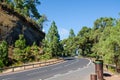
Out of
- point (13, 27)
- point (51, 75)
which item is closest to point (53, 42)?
point (13, 27)

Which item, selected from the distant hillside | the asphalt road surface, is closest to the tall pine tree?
the distant hillside

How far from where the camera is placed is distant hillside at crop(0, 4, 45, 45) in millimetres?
65625

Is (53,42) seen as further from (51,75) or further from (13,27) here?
(51,75)

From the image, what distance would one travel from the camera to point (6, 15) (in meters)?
70.8

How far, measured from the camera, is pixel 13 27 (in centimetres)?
6812

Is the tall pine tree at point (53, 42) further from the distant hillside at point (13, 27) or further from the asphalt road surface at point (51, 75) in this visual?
the asphalt road surface at point (51, 75)

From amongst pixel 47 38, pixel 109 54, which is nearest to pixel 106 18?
pixel 47 38

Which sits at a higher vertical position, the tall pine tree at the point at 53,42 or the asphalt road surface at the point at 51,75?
the tall pine tree at the point at 53,42

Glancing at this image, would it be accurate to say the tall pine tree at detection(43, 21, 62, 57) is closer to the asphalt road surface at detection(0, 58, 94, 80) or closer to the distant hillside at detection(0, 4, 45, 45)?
the distant hillside at detection(0, 4, 45, 45)

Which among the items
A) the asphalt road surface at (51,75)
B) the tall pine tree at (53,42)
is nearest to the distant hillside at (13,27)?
the tall pine tree at (53,42)

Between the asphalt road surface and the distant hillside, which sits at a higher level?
the distant hillside

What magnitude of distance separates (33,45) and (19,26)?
16.9ft

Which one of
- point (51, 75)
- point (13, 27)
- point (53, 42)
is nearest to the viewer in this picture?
point (51, 75)

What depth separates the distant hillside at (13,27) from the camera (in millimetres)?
65625
